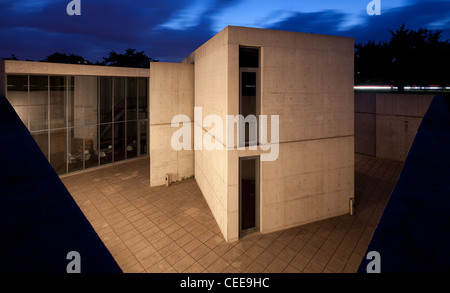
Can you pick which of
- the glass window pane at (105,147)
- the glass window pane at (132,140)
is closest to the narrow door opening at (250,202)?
the glass window pane at (105,147)

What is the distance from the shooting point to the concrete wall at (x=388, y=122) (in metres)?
15.0

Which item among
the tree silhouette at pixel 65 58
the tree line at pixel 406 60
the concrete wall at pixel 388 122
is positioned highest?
the tree silhouette at pixel 65 58

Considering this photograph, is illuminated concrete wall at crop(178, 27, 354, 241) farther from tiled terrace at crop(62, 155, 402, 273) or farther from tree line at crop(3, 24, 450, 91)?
tree line at crop(3, 24, 450, 91)

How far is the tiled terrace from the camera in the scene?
6.37 metres

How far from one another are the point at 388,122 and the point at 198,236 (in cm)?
1552

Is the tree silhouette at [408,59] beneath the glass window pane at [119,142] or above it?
above

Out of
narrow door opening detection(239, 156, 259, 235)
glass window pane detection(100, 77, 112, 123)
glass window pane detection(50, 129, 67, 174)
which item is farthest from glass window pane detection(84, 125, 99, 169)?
narrow door opening detection(239, 156, 259, 235)

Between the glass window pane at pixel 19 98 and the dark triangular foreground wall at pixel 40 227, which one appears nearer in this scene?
the dark triangular foreground wall at pixel 40 227

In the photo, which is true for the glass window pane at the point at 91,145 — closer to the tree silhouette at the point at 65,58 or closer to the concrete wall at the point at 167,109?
the concrete wall at the point at 167,109

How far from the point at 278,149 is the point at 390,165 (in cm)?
1143

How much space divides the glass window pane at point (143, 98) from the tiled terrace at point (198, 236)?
720 centimetres

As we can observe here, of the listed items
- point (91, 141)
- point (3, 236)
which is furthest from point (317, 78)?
point (91, 141)

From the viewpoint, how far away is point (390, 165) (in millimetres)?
14961

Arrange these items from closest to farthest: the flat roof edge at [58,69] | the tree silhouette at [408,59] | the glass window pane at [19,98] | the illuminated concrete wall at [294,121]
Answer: the illuminated concrete wall at [294,121] → the flat roof edge at [58,69] → the glass window pane at [19,98] → the tree silhouette at [408,59]
